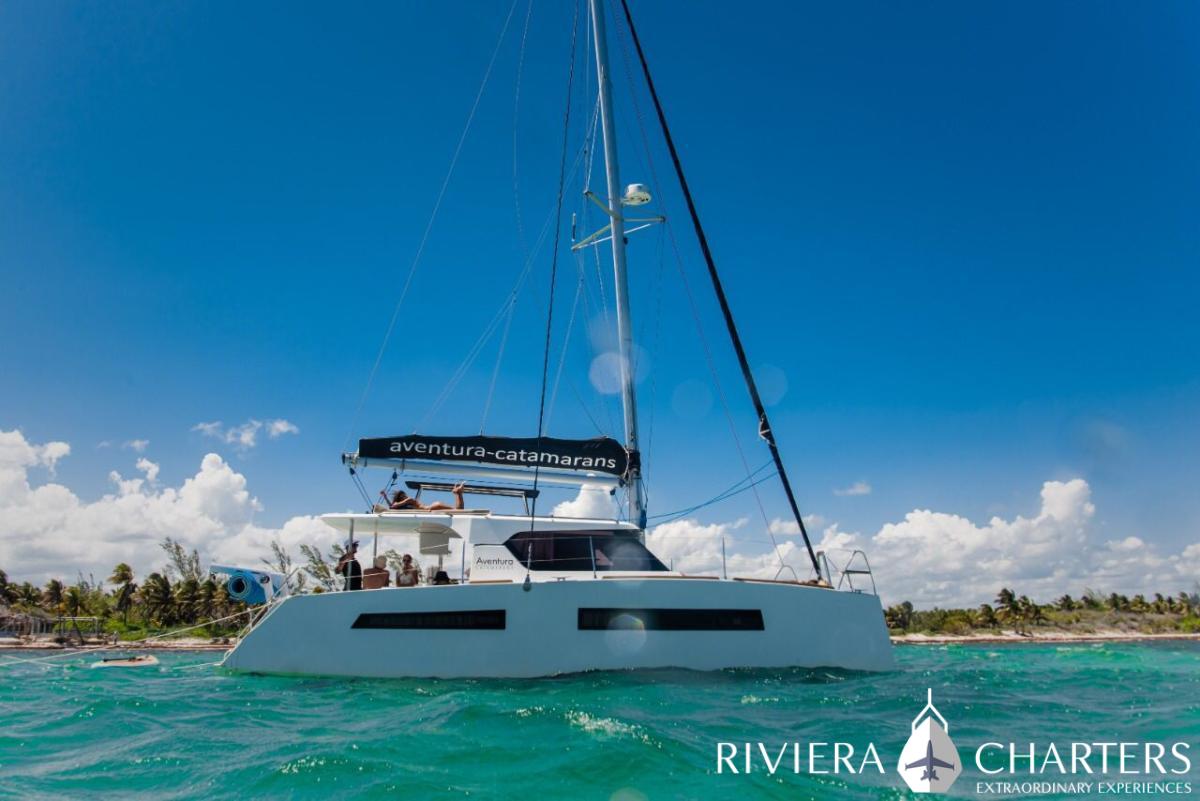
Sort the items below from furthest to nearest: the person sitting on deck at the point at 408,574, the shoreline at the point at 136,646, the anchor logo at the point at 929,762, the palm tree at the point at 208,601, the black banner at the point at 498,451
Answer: the palm tree at the point at 208,601 < the shoreline at the point at 136,646 < the black banner at the point at 498,451 < the person sitting on deck at the point at 408,574 < the anchor logo at the point at 929,762

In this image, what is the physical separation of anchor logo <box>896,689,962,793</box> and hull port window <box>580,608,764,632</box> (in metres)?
3.94

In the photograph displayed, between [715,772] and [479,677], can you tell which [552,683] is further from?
[715,772]

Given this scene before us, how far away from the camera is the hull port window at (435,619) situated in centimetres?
963

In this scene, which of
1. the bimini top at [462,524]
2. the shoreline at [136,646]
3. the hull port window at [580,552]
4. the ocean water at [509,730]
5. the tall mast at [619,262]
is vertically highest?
the tall mast at [619,262]

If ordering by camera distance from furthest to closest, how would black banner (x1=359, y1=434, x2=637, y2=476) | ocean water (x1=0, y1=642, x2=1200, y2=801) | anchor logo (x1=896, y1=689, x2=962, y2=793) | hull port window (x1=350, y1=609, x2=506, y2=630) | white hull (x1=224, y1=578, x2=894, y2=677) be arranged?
black banner (x1=359, y1=434, x2=637, y2=476) → hull port window (x1=350, y1=609, x2=506, y2=630) → white hull (x1=224, y1=578, x2=894, y2=677) → anchor logo (x1=896, y1=689, x2=962, y2=793) → ocean water (x1=0, y1=642, x2=1200, y2=801)

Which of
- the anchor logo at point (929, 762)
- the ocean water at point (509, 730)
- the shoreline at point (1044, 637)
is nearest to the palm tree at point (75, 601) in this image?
the ocean water at point (509, 730)

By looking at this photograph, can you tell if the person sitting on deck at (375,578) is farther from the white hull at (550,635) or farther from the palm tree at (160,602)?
the palm tree at (160,602)

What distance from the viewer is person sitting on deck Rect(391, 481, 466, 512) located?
12479 mm

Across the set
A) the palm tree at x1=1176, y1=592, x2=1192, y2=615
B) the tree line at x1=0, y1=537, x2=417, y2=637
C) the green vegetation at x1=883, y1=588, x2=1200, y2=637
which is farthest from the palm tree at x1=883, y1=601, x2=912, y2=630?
the tree line at x1=0, y1=537, x2=417, y2=637

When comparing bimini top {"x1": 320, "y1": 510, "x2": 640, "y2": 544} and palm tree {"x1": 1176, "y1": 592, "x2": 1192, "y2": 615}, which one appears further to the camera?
palm tree {"x1": 1176, "y1": 592, "x2": 1192, "y2": 615}

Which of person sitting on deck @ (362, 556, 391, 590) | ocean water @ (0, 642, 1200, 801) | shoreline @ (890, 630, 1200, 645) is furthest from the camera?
shoreline @ (890, 630, 1200, 645)

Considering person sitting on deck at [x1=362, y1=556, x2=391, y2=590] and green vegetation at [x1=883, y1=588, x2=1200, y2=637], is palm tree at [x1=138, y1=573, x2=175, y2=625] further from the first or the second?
green vegetation at [x1=883, y1=588, x2=1200, y2=637]

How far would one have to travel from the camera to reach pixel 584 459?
42.9ft

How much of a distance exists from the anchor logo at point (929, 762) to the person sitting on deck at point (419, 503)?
28.2ft
